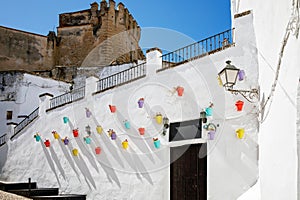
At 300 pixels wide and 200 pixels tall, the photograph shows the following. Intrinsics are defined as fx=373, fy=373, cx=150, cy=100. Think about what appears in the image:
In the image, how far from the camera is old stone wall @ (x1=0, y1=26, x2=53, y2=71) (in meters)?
25.1

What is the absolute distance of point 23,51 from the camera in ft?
84.7

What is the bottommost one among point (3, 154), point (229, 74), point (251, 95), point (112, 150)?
point (3, 154)

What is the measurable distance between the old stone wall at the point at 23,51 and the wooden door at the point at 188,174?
1935cm

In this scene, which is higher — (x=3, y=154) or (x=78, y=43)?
(x=78, y=43)

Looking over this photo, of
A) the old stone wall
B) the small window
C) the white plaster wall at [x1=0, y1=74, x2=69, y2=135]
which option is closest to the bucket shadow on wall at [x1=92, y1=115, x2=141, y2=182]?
the white plaster wall at [x1=0, y1=74, x2=69, y2=135]

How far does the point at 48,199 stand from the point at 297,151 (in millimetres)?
A: 8276

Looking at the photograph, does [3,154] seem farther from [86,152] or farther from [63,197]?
[63,197]

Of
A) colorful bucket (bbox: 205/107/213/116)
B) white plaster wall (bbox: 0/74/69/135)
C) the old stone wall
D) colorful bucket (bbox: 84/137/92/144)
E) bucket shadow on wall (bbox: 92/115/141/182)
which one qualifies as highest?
the old stone wall

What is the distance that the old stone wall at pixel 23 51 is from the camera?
25078mm

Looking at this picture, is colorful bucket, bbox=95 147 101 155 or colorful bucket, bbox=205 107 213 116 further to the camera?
colorful bucket, bbox=95 147 101 155

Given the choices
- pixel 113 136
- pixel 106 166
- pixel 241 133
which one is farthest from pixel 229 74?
pixel 106 166

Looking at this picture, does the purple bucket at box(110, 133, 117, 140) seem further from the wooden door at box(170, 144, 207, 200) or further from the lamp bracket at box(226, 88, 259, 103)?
the lamp bracket at box(226, 88, 259, 103)

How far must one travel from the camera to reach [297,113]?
2879 mm

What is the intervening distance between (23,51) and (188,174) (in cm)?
2036
